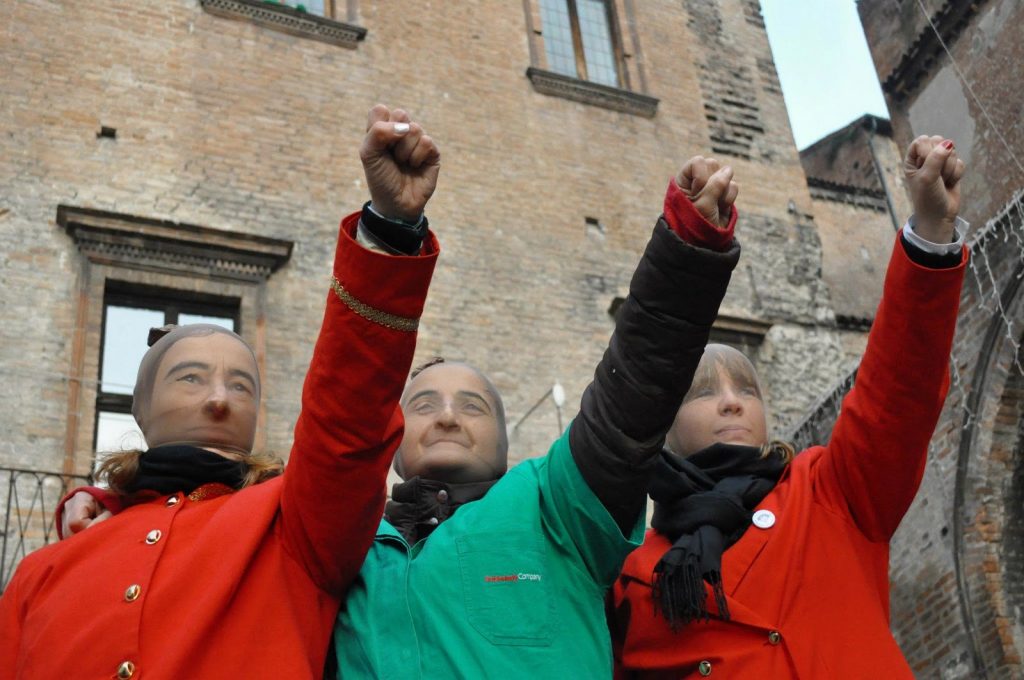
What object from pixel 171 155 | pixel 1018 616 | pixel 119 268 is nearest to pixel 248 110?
pixel 171 155

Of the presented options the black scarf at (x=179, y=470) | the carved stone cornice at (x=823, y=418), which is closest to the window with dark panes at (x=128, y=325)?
the carved stone cornice at (x=823, y=418)

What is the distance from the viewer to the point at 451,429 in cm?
294

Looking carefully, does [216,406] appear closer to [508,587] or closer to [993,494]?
[508,587]

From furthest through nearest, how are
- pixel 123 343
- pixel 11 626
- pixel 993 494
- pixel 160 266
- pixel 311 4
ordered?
pixel 311 4, pixel 160 266, pixel 123 343, pixel 993 494, pixel 11 626

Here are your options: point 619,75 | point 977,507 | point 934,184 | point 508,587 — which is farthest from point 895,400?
point 619,75

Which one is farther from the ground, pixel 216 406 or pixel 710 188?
pixel 710 188

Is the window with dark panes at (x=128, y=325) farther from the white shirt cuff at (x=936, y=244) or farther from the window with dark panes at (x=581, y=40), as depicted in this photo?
the white shirt cuff at (x=936, y=244)

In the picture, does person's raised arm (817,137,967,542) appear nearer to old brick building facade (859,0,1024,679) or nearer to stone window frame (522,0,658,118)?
old brick building facade (859,0,1024,679)

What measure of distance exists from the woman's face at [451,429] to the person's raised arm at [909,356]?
0.90m

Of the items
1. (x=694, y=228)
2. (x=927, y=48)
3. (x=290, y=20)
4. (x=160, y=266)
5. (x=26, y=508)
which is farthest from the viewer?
(x=927, y=48)

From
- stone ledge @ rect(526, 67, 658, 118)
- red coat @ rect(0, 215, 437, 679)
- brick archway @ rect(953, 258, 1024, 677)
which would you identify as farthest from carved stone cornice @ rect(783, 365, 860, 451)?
red coat @ rect(0, 215, 437, 679)

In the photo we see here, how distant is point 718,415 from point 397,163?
4.43 feet

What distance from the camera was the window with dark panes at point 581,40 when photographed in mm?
11992

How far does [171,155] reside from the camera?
9.12 meters
